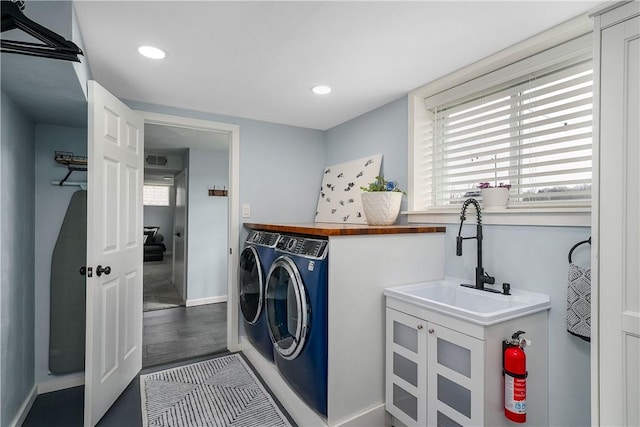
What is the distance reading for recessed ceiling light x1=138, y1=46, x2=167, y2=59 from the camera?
1747 mm

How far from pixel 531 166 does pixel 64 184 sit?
Result: 3.04m

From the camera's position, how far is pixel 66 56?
108 cm

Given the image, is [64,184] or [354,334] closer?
[354,334]

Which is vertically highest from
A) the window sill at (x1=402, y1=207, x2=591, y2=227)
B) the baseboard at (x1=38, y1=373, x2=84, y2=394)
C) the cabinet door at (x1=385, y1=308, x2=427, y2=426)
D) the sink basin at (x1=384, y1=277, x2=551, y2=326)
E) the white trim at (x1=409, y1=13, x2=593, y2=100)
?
the white trim at (x1=409, y1=13, x2=593, y2=100)

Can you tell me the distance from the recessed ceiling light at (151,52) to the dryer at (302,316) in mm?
1323

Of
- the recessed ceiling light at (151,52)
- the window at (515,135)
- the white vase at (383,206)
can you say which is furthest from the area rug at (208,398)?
the recessed ceiling light at (151,52)

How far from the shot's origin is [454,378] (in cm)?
145

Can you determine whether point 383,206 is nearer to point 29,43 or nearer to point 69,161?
point 29,43

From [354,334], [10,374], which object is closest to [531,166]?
[354,334]

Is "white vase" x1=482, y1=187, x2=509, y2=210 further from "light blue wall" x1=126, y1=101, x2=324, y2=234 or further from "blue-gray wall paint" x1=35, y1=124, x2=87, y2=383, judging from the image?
"blue-gray wall paint" x1=35, y1=124, x2=87, y2=383

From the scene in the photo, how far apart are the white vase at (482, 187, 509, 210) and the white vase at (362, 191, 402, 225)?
60cm

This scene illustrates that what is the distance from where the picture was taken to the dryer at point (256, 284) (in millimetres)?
2367

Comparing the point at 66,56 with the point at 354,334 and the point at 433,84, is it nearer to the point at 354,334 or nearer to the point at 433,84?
the point at 354,334

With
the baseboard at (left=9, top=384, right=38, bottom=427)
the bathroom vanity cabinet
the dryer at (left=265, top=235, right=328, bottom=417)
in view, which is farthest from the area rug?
the bathroom vanity cabinet
